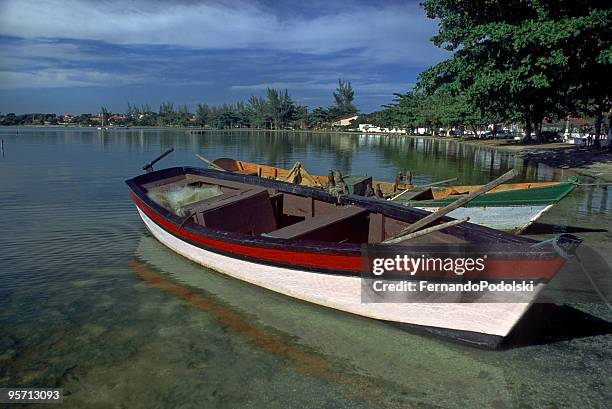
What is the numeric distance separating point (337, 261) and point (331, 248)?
22 cm

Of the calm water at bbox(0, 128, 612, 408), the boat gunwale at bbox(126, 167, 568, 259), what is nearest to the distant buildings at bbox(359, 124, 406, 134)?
the boat gunwale at bbox(126, 167, 568, 259)

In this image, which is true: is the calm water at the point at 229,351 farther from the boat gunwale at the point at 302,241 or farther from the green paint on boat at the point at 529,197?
the green paint on boat at the point at 529,197

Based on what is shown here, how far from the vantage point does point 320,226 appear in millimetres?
8148

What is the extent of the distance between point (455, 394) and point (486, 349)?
122cm

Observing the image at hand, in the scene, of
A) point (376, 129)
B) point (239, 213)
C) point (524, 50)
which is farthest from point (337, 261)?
point (376, 129)

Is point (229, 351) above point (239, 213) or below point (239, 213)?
below

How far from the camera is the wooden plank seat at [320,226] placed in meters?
7.79

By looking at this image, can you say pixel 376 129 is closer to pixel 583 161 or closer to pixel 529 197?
pixel 583 161

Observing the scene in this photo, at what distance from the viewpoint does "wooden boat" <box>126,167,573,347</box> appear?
567 centimetres

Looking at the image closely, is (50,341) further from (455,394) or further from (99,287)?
(455,394)

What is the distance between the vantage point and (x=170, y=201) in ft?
41.0

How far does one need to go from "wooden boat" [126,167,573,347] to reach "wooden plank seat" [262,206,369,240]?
2 centimetres

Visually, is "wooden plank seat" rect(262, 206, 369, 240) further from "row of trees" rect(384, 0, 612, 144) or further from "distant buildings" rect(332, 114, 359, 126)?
"distant buildings" rect(332, 114, 359, 126)

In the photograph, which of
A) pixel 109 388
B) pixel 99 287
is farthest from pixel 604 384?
pixel 99 287
